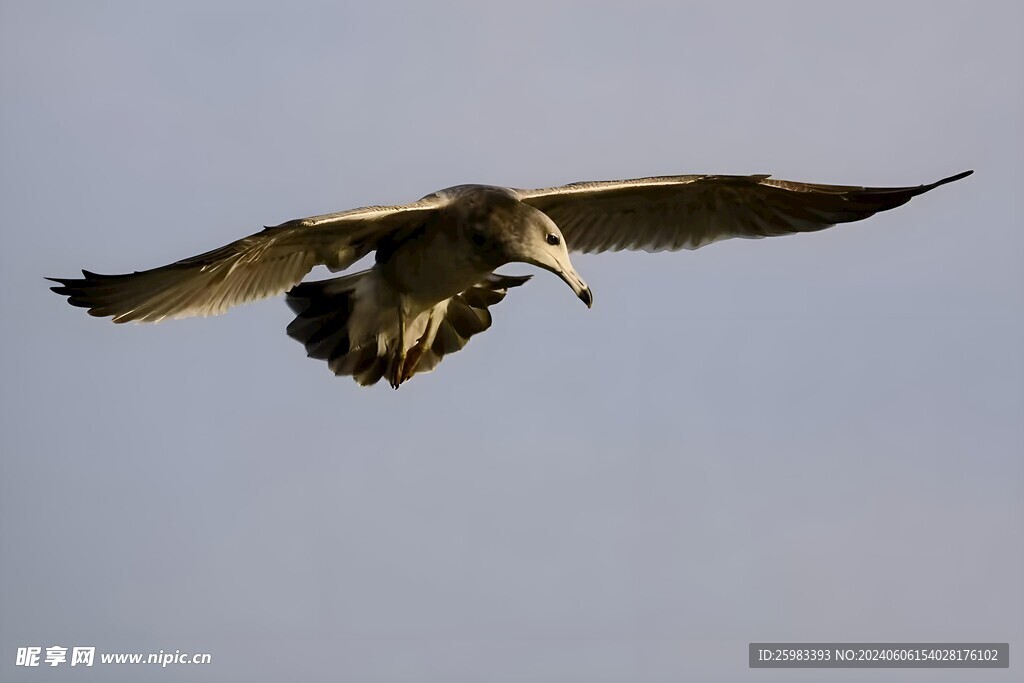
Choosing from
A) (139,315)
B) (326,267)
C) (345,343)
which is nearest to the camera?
(139,315)

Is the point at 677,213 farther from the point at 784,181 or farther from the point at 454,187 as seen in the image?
the point at 454,187

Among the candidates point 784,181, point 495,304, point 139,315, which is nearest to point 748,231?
point 784,181

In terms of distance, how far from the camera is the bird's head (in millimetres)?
10836

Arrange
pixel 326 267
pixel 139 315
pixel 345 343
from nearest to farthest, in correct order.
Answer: pixel 139 315 < pixel 326 267 < pixel 345 343

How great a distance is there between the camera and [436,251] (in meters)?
11.3

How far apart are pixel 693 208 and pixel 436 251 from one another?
2.30 metres

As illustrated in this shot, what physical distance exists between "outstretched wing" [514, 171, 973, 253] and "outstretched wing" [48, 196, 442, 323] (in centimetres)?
131

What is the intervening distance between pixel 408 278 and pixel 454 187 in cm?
73

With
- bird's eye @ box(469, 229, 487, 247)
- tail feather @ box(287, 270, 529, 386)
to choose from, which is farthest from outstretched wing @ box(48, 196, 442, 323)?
tail feather @ box(287, 270, 529, 386)

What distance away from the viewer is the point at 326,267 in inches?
450

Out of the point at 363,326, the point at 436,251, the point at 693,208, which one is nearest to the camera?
the point at 436,251

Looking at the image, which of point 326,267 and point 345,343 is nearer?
point 326,267

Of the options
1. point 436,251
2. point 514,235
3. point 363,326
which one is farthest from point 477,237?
point 363,326

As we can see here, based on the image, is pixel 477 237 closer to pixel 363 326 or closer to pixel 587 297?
pixel 587 297
